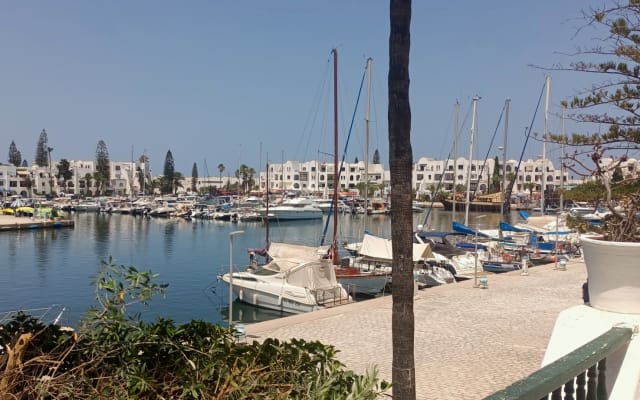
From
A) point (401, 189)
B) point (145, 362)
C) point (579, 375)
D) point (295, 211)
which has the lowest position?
point (295, 211)

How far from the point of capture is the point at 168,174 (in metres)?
127

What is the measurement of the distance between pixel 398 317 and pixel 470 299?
13222 mm

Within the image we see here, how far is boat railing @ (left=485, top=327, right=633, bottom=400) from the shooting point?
2.07m

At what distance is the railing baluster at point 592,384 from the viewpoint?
262 centimetres

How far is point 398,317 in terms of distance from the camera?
4184mm

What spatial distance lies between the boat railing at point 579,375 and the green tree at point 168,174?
12965cm

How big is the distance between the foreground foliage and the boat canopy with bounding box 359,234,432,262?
17904 mm

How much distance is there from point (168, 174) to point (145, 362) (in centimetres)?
12909

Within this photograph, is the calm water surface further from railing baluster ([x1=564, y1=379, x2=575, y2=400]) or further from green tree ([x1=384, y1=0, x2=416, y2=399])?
railing baluster ([x1=564, y1=379, x2=575, y2=400])

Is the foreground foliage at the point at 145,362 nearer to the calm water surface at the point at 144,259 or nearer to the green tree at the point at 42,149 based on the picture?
the calm water surface at the point at 144,259

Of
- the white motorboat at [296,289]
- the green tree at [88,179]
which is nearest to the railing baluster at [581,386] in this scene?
the white motorboat at [296,289]

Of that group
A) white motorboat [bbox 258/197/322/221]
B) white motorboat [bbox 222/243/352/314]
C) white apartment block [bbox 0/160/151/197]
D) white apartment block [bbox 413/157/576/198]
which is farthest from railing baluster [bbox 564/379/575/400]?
white apartment block [bbox 413/157/576/198]

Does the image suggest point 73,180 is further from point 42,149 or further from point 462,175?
point 462,175

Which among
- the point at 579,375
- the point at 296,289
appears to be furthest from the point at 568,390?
the point at 296,289
